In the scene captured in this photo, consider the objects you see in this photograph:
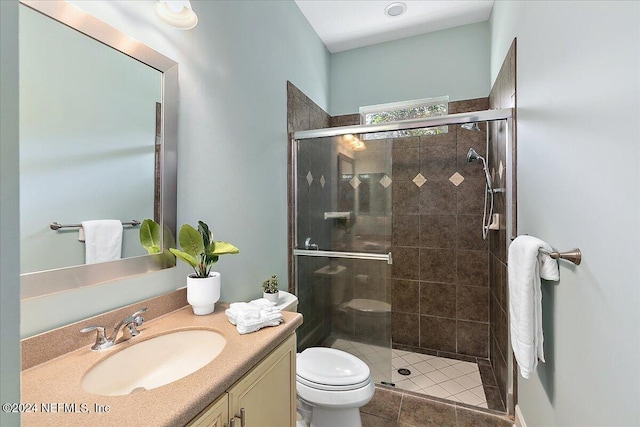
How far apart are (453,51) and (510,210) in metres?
1.80

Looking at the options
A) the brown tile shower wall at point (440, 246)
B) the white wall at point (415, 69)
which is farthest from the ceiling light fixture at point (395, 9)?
the brown tile shower wall at point (440, 246)

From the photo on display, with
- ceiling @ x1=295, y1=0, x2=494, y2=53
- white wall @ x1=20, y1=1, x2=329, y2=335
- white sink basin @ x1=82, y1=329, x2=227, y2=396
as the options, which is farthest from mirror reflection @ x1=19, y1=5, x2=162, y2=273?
ceiling @ x1=295, y1=0, x2=494, y2=53

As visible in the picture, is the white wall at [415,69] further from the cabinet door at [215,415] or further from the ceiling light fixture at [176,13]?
the cabinet door at [215,415]

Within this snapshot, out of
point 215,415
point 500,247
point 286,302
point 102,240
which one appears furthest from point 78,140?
point 500,247

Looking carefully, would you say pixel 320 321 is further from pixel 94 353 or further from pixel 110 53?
pixel 110 53

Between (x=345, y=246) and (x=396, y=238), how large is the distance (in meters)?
0.92

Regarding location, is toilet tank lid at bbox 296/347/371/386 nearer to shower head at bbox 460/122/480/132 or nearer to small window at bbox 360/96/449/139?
shower head at bbox 460/122/480/132

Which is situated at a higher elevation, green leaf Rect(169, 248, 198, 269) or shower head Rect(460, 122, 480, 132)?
shower head Rect(460, 122, 480, 132)

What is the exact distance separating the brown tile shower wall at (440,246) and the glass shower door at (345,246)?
2.67 feet

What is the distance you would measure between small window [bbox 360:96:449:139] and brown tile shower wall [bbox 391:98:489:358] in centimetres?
7

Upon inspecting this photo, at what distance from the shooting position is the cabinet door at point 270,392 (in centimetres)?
90

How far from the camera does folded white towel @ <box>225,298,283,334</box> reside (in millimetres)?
1078

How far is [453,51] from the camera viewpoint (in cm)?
282

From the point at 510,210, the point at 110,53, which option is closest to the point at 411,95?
the point at 510,210
